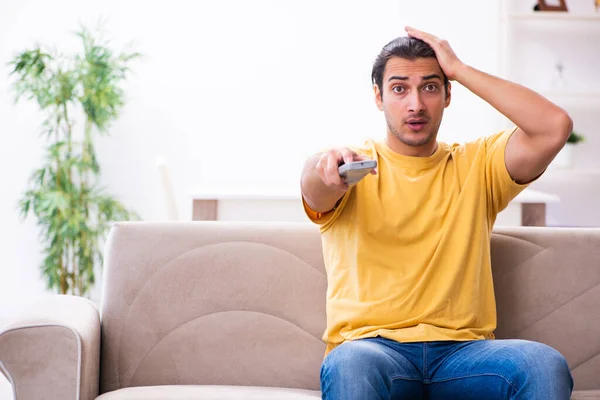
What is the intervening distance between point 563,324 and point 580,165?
3073mm

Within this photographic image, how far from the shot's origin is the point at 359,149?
191 cm

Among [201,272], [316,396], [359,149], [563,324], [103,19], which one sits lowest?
[316,396]

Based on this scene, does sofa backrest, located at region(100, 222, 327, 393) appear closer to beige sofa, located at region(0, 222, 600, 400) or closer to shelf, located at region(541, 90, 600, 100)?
beige sofa, located at region(0, 222, 600, 400)

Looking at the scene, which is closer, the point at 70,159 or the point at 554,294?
the point at 554,294

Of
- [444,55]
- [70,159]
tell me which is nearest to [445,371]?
[444,55]

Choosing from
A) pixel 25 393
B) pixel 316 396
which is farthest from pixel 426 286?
pixel 25 393

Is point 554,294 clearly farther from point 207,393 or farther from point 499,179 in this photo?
point 207,393

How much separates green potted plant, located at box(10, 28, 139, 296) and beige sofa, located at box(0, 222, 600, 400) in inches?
88.3

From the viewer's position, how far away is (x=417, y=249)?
1786 mm

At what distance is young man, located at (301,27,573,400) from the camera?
1635 mm

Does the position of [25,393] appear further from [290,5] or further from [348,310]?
[290,5]

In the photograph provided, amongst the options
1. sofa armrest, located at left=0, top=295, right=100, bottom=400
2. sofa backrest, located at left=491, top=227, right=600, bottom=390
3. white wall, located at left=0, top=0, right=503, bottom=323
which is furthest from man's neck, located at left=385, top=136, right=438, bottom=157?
white wall, located at left=0, top=0, right=503, bottom=323

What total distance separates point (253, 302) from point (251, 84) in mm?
2928

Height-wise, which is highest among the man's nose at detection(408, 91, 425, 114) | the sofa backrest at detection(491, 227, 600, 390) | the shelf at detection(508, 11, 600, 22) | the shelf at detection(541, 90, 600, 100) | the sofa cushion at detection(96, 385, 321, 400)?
the shelf at detection(508, 11, 600, 22)
